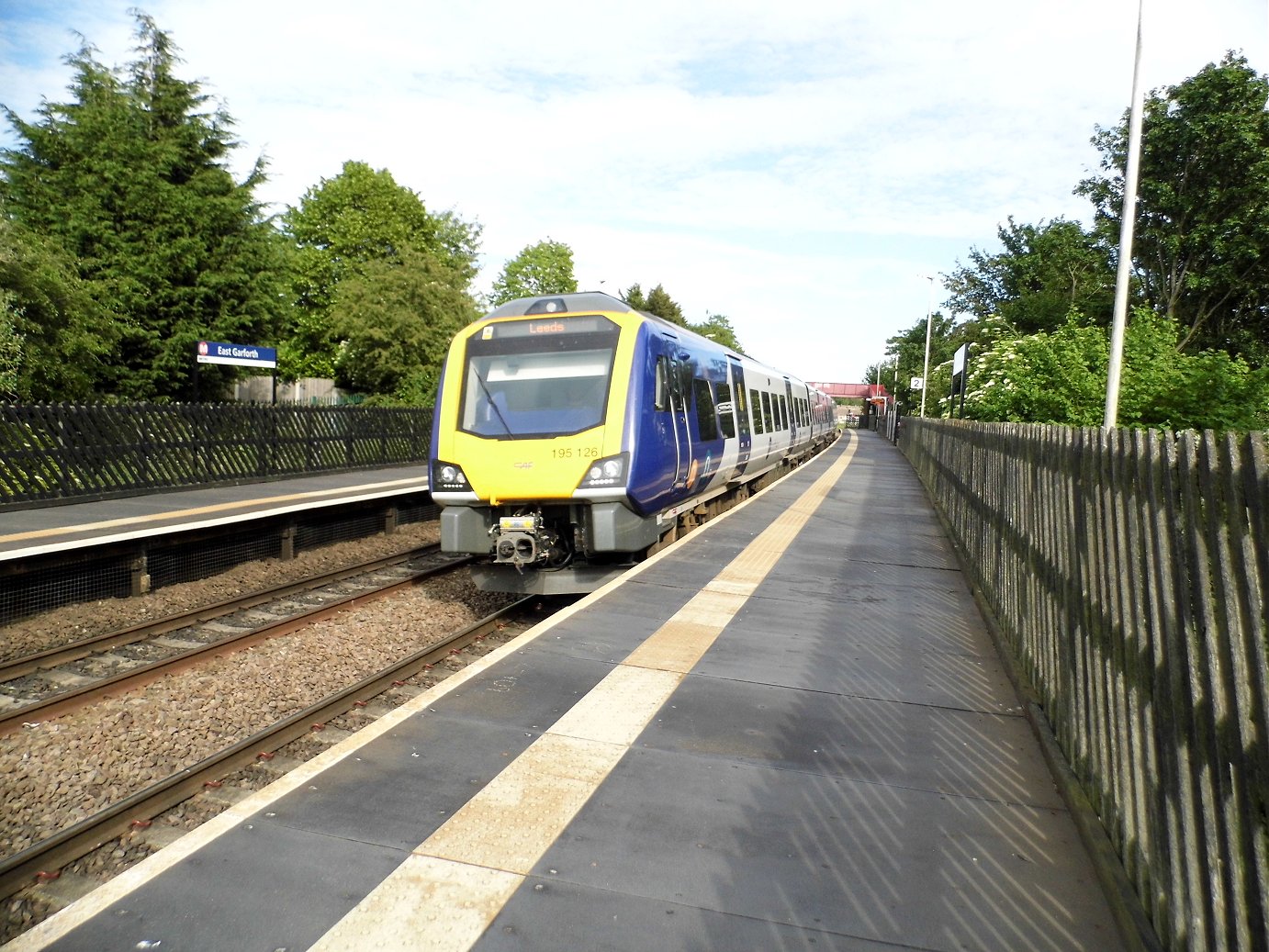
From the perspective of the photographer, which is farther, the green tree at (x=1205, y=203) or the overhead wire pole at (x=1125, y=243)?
the green tree at (x=1205, y=203)

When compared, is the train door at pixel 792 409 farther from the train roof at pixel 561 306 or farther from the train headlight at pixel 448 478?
the train headlight at pixel 448 478

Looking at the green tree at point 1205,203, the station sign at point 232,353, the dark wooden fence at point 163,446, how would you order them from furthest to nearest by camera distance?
the green tree at point 1205,203, the station sign at point 232,353, the dark wooden fence at point 163,446

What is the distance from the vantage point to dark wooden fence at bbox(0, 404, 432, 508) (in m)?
11.1

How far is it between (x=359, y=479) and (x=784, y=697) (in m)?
12.8

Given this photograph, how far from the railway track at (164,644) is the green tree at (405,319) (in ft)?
69.9

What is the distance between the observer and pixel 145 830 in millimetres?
4316

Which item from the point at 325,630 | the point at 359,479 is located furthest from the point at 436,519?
the point at 325,630

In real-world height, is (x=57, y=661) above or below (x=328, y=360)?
below

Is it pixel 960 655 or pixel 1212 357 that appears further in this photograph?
pixel 1212 357

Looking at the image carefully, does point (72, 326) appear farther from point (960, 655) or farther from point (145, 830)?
point (960, 655)

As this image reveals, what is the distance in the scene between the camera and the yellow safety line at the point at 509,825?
283 centimetres

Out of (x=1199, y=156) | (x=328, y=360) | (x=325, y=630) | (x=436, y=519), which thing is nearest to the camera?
(x=325, y=630)

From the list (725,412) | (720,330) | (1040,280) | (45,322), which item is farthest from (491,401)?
(720,330)

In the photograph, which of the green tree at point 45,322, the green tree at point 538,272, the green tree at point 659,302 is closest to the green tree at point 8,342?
the green tree at point 45,322
